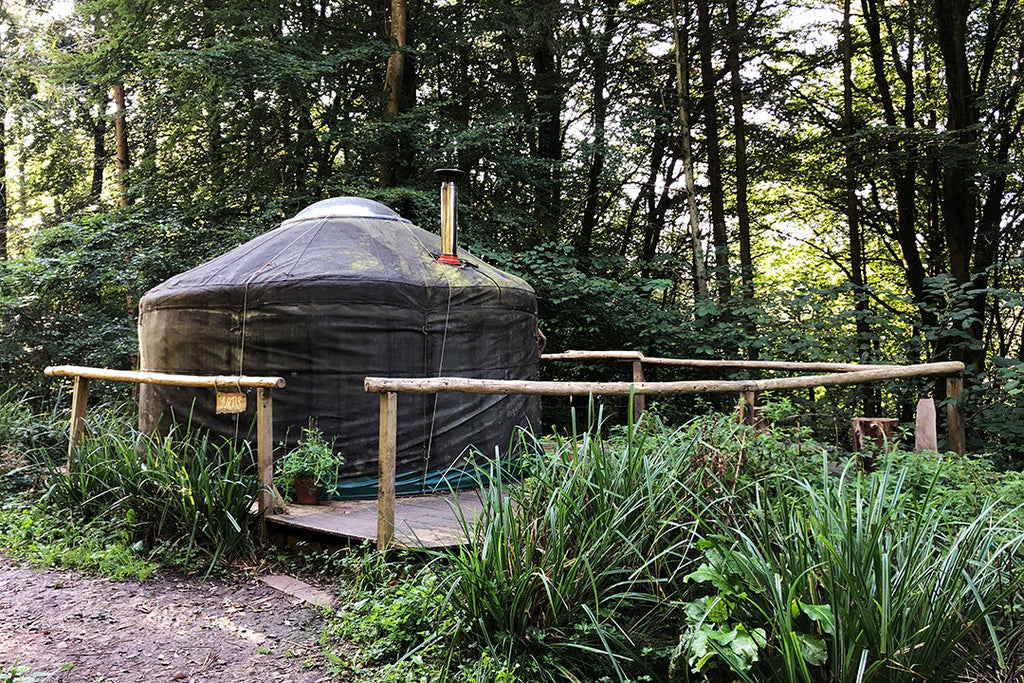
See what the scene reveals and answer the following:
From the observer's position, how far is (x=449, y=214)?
5301mm

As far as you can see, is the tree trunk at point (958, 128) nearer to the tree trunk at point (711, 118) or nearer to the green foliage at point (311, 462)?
the tree trunk at point (711, 118)

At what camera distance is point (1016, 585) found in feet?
6.24

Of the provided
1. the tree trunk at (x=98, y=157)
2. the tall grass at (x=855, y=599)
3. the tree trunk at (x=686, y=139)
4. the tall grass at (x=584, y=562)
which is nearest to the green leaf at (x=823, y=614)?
the tall grass at (x=855, y=599)

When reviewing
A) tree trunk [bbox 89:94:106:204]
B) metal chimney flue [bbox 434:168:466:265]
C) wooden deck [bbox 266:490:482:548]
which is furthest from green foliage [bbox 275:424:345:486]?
tree trunk [bbox 89:94:106:204]

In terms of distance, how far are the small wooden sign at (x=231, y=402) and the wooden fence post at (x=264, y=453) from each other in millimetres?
179

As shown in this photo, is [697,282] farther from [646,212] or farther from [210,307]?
[210,307]

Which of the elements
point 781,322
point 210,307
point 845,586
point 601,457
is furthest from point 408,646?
point 781,322

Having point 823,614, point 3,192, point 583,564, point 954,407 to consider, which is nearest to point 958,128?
point 954,407

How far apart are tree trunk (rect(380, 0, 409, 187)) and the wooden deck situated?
5718 mm

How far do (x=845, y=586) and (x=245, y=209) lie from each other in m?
8.88

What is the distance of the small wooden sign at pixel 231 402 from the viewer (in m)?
3.93

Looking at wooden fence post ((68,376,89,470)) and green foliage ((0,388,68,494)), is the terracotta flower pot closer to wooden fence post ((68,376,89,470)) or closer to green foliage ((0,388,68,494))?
wooden fence post ((68,376,89,470))

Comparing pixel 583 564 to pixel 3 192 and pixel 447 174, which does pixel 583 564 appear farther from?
pixel 3 192

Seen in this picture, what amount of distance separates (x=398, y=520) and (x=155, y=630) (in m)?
1.21
